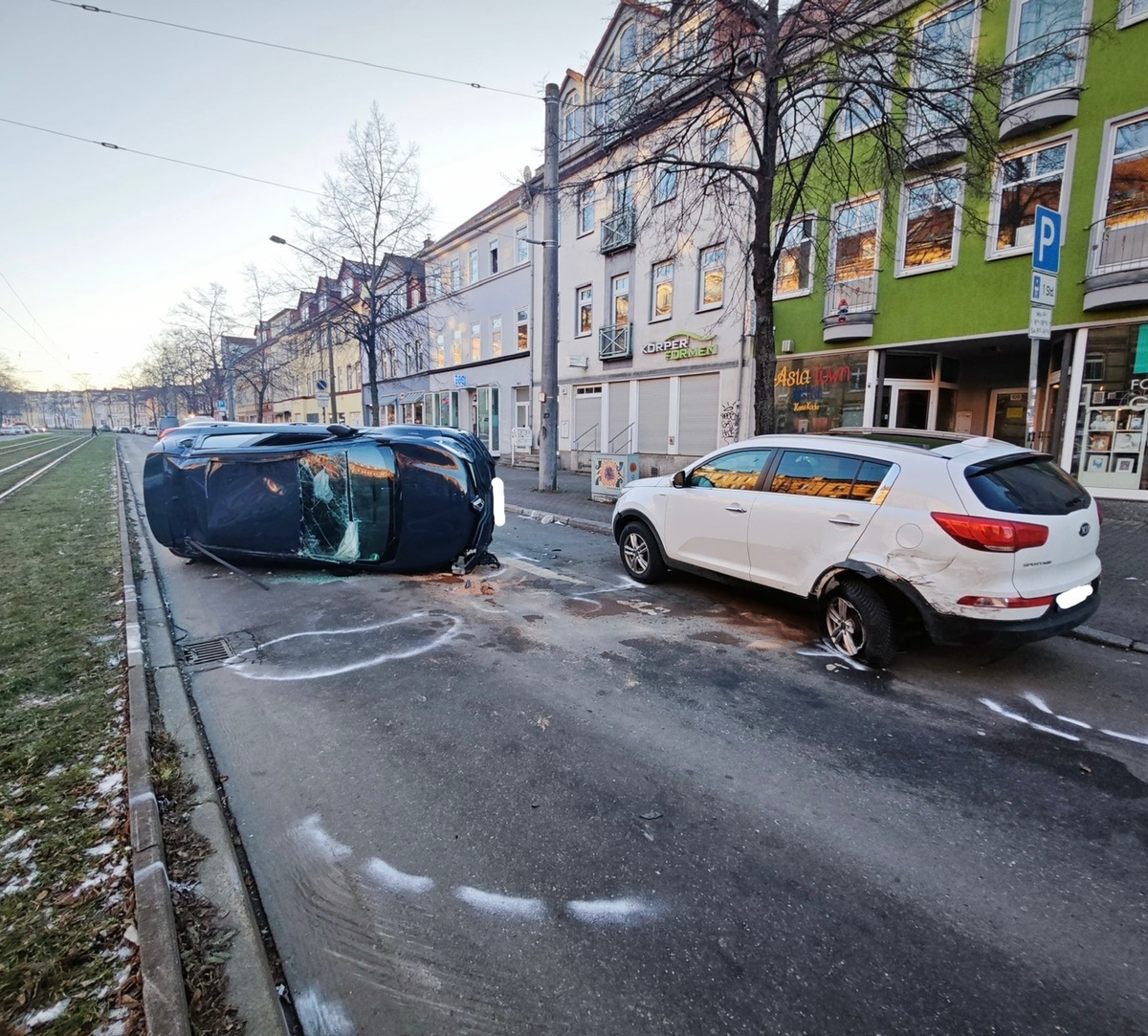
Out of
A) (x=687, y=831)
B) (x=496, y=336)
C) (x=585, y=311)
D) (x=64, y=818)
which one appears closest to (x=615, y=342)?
(x=585, y=311)

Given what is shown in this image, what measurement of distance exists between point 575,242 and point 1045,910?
22.8 metres

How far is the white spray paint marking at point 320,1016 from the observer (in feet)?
6.36

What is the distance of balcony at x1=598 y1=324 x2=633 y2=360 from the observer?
19891 millimetres

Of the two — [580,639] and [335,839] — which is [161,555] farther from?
[335,839]

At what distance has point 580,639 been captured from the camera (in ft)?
17.7

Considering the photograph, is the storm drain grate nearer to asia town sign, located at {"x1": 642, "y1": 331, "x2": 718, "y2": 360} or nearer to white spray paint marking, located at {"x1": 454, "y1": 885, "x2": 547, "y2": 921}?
white spray paint marking, located at {"x1": 454, "y1": 885, "x2": 547, "y2": 921}

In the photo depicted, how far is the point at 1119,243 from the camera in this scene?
1034cm

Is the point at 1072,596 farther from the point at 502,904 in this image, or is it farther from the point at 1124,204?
the point at 1124,204

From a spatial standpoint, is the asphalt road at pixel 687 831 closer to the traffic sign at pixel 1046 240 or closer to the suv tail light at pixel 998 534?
the suv tail light at pixel 998 534

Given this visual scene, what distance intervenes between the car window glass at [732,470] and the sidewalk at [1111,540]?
3.18 metres

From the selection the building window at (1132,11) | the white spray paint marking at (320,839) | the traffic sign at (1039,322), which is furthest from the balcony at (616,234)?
the white spray paint marking at (320,839)

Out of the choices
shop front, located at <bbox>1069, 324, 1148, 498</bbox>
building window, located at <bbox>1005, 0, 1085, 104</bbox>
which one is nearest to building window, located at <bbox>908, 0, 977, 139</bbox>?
building window, located at <bbox>1005, 0, 1085, 104</bbox>

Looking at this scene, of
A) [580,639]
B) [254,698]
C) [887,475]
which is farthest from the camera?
[580,639]

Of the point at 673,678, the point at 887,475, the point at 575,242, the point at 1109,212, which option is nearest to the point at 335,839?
the point at 673,678
